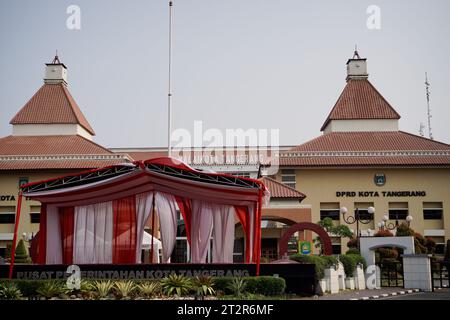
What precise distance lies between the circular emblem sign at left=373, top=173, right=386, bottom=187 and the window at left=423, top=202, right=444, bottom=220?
275 cm

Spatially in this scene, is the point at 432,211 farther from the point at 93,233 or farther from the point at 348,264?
the point at 93,233

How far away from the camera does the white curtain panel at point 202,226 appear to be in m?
18.7

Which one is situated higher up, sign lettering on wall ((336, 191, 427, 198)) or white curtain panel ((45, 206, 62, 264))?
sign lettering on wall ((336, 191, 427, 198))

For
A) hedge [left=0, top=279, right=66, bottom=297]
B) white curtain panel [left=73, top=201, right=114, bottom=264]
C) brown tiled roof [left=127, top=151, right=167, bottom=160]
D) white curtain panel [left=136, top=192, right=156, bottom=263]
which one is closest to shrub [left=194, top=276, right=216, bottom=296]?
hedge [left=0, top=279, right=66, bottom=297]

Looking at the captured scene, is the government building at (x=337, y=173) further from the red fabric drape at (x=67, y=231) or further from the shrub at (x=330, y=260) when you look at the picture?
the red fabric drape at (x=67, y=231)

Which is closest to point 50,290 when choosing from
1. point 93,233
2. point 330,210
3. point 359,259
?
point 93,233

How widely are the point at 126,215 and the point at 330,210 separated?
55.5 ft

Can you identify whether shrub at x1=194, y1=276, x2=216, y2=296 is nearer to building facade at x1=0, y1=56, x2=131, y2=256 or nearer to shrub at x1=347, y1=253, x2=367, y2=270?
shrub at x1=347, y1=253, x2=367, y2=270

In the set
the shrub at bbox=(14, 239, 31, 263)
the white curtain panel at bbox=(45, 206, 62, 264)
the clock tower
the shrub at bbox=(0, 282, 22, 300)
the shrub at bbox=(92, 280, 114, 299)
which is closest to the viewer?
the shrub at bbox=(0, 282, 22, 300)

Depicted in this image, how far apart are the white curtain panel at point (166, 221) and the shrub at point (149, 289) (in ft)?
11.7

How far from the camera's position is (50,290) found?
14.6 meters

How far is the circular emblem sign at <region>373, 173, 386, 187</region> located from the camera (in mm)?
32688
